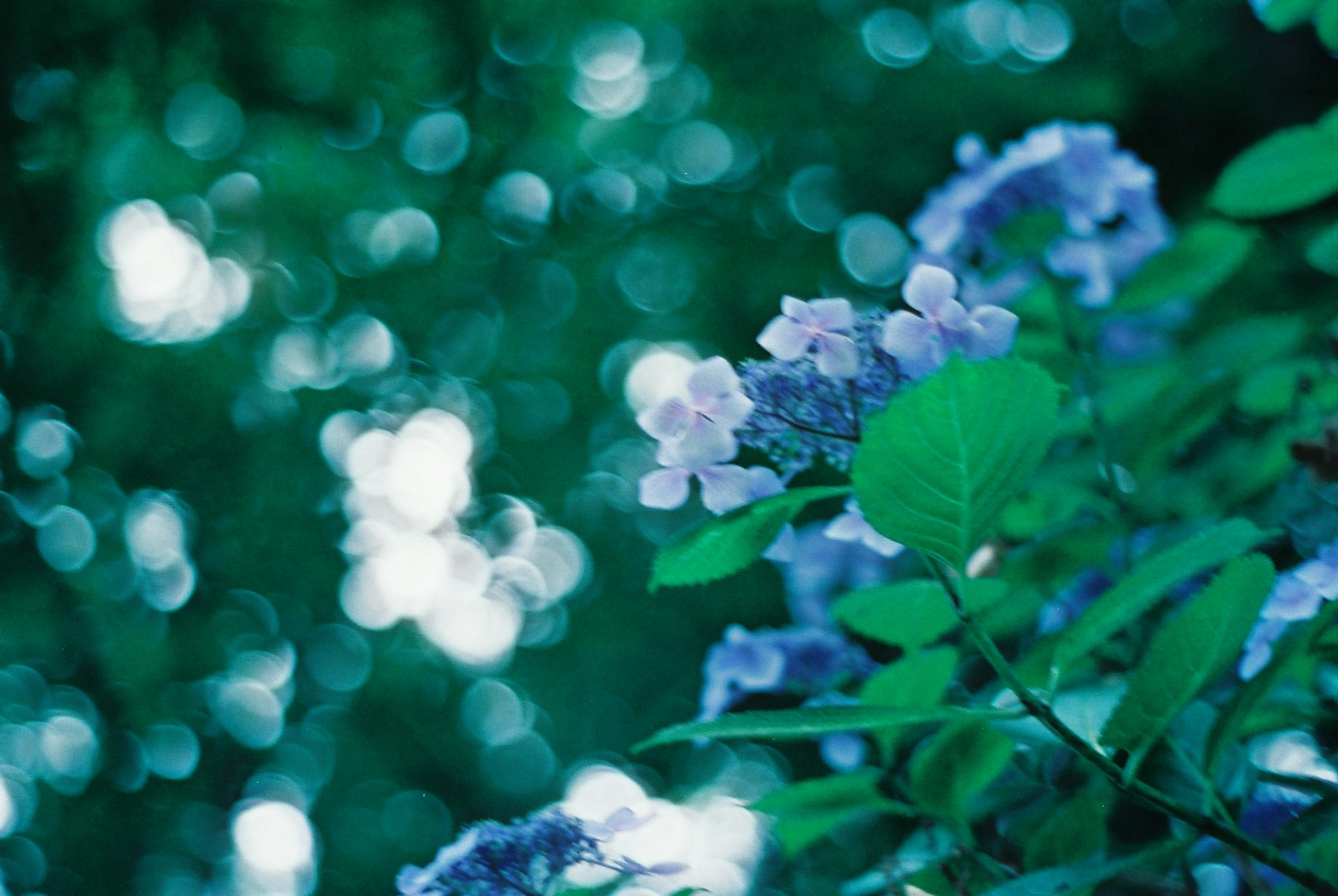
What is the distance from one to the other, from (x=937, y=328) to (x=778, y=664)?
494 millimetres

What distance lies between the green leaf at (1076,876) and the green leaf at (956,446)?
201 millimetres

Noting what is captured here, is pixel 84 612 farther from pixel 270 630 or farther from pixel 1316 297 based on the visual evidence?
pixel 1316 297

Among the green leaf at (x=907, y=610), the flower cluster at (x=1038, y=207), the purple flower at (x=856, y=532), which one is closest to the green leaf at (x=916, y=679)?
the green leaf at (x=907, y=610)

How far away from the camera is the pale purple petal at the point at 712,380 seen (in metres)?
0.54

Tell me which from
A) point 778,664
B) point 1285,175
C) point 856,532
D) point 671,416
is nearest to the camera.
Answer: point 671,416

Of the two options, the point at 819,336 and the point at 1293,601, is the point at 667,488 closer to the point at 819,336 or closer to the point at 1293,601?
the point at 819,336

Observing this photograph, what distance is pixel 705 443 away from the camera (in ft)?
1.85

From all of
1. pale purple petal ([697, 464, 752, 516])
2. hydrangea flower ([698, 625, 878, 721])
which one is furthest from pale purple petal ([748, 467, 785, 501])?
hydrangea flower ([698, 625, 878, 721])

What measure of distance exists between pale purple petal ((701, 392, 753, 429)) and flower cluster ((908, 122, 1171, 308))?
473mm

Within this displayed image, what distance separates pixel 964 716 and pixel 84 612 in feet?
7.38

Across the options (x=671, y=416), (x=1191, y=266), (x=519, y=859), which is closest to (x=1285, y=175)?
(x=1191, y=266)

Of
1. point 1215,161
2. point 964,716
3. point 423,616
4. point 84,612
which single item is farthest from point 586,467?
point 964,716

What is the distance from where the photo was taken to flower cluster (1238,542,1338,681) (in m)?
0.60

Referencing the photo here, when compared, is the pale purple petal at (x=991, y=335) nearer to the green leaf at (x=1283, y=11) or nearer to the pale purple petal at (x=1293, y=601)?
the pale purple petal at (x=1293, y=601)
